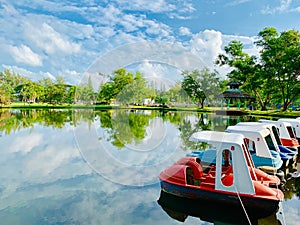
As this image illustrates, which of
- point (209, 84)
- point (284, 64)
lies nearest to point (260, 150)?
point (209, 84)

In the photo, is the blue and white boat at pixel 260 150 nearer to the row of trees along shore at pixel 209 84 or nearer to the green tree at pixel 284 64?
the row of trees along shore at pixel 209 84

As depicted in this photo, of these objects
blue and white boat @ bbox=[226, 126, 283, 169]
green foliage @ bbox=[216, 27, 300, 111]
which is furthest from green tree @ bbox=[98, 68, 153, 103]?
green foliage @ bbox=[216, 27, 300, 111]

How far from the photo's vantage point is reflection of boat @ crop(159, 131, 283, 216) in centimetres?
521

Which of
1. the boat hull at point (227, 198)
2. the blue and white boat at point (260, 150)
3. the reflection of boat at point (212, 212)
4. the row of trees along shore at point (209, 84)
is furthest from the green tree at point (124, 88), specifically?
the blue and white boat at point (260, 150)

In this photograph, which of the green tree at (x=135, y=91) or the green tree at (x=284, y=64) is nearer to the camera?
the green tree at (x=135, y=91)

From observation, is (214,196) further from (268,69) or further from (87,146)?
(268,69)

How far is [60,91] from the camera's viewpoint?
206 feet

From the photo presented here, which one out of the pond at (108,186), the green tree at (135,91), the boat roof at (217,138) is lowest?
the pond at (108,186)

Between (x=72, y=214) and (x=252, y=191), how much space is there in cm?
387

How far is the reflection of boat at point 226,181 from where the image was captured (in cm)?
521

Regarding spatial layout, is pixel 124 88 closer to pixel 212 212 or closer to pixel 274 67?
pixel 212 212

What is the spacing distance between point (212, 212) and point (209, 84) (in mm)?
3814

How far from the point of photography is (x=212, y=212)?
550 centimetres

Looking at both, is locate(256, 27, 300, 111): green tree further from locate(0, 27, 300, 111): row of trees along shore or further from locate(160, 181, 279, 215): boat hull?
locate(160, 181, 279, 215): boat hull
